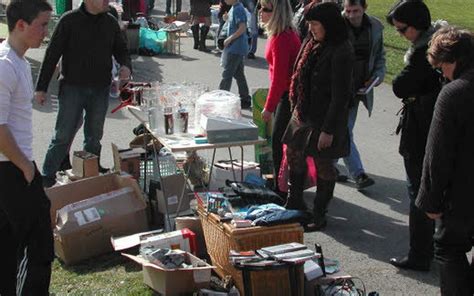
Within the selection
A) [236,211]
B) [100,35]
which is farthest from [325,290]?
[100,35]

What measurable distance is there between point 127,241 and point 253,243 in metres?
1.13

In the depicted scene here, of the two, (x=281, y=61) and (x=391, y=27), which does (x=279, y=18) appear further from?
(x=391, y=27)

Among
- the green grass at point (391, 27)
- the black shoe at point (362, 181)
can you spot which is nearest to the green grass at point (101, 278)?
the black shoe at point (362, 181)

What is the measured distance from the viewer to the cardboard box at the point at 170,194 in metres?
5.54

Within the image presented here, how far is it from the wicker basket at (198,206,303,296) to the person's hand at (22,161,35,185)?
1.28 metres

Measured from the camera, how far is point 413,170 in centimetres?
477

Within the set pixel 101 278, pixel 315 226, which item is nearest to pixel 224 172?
pixel 315 226

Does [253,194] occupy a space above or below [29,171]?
below

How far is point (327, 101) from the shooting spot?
523 centimetres

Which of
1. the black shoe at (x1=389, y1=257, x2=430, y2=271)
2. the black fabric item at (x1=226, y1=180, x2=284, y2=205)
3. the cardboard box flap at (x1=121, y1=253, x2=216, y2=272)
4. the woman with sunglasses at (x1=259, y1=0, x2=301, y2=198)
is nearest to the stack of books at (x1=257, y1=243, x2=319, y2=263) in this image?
the cardboard box flap at (x1=121, y1=253, x2=216, y2=272)

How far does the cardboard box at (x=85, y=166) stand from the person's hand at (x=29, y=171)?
2.19 meters

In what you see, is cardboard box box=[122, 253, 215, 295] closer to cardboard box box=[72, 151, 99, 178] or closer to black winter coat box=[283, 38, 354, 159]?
black winter coat box=[283, 38, 354, 159]

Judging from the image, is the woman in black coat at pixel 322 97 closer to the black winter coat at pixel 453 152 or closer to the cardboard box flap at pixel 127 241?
the cardboard box flap at pixel 127 241

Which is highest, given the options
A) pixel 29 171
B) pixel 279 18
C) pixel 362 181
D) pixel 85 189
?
pixel 279 18
